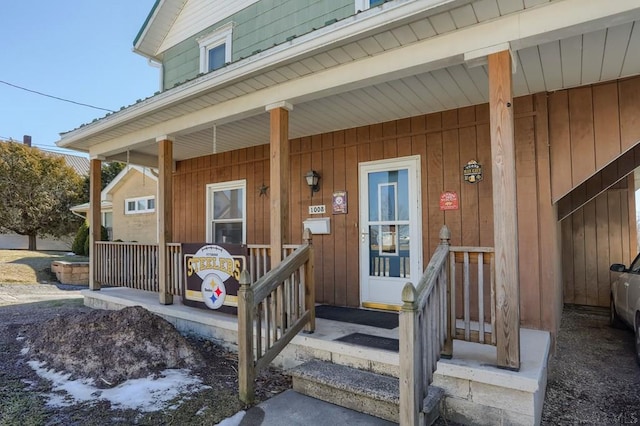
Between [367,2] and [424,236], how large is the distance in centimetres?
311

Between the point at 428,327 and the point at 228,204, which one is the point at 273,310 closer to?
the point at 428,327

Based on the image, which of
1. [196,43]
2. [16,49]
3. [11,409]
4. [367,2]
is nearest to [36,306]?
[11,409]

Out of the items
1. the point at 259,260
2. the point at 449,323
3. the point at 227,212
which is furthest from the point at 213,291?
the point at 449,323

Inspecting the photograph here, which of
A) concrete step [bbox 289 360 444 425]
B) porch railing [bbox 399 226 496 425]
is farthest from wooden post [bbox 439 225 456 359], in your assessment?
concrete step [bbox 289 360 444 425]

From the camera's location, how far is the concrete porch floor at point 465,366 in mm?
2684

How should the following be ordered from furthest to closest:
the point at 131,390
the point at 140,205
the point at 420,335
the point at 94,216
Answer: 1. the point at 140,205
2. the point at 94,216
3. the point at 131,390
4. the point at 420,335

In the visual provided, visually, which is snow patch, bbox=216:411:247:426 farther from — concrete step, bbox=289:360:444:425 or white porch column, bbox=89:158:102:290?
white porch column, bbox=89:158:102:290

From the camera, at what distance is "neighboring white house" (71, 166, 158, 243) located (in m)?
12.6

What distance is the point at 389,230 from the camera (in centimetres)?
515

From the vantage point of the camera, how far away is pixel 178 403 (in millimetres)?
3117

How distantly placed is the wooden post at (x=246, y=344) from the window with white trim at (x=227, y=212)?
362 centimetres

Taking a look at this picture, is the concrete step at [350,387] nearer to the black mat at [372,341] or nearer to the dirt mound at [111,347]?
the black mat at [372,341]

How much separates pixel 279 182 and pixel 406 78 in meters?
1.62

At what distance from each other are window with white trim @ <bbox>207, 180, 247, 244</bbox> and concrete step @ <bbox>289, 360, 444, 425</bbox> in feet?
12.2
